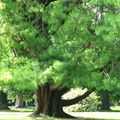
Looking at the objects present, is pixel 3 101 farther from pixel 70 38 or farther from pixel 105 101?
pixel 70 38

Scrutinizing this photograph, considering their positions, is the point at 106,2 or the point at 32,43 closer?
the point at 106,2

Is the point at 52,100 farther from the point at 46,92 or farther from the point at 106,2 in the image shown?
the point at 106,2

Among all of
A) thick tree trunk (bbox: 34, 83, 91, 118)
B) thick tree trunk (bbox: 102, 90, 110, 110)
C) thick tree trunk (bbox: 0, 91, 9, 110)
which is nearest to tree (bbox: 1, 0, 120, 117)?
thick tree trunk (bbox: 34, 83, 91, 118)

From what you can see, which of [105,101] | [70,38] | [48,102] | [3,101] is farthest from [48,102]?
[105,101]

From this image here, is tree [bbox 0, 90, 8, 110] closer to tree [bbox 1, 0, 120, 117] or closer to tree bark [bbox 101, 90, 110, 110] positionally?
tree bark [bbox 101, 90, 110, 110]

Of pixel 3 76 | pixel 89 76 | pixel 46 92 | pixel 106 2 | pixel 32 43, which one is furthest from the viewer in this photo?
pixel 46 92

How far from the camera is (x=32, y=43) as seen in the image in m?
22.0

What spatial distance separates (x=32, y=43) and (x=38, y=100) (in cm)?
816

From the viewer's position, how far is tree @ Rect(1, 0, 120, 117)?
758 inches

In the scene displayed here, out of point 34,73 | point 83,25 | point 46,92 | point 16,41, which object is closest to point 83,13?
point 83,25

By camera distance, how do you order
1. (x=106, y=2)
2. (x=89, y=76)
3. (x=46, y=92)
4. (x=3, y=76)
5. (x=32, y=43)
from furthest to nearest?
(x=46, y=92) → (x=32, y=43) → (x=89, y=76) → (x=3, y=76) → (x=106, y=2)

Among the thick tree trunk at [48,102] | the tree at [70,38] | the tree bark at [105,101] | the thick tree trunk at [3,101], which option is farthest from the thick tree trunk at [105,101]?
the tree at [70,38]

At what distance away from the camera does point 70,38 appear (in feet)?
65.7

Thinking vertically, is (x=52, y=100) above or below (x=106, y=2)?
below
